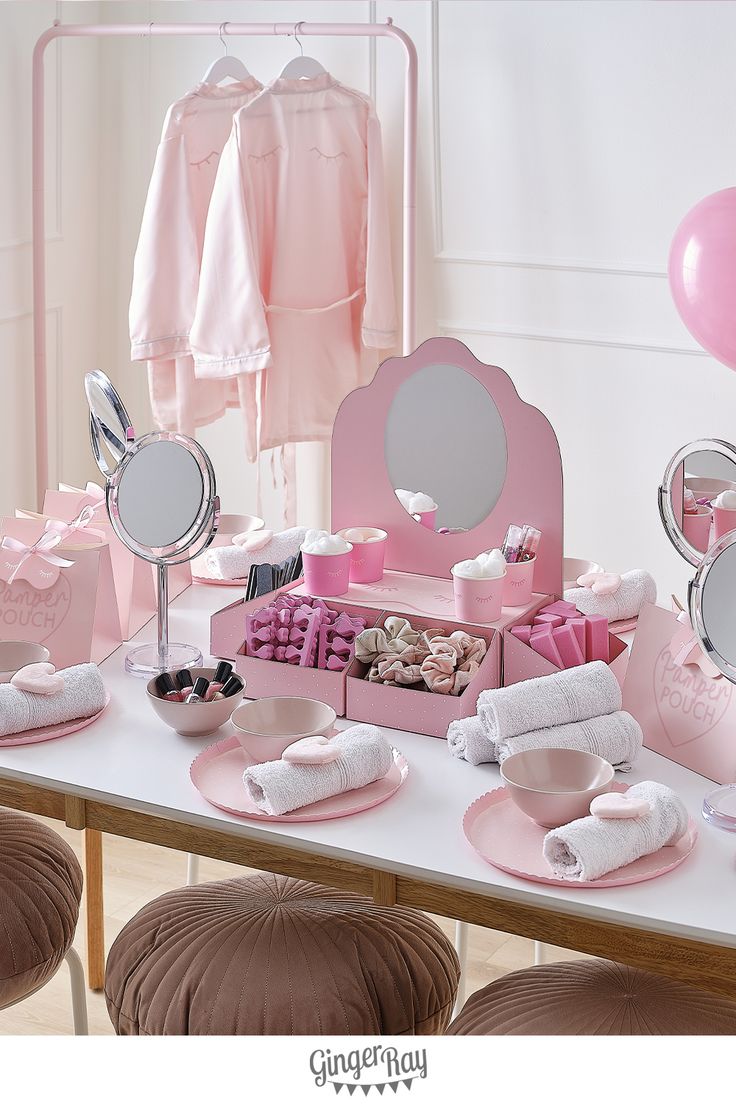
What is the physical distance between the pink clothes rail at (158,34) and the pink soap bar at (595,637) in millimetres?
1610

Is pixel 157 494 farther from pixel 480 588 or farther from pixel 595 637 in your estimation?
pixel 595 637

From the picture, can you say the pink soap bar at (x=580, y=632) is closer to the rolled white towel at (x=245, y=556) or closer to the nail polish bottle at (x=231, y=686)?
the nail polish bottle at (x=231, y=686)

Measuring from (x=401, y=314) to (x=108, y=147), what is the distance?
3.56 feet

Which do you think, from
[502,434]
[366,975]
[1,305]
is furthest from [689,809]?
[1,305]

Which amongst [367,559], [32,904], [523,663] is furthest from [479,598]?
[32,904]

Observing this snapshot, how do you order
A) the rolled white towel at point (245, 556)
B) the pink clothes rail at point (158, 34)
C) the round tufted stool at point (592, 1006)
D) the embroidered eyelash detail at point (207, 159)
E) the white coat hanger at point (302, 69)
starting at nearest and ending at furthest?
the round tufted stool at point (592, 1006), the rolled white towel at point (245, 556), the pink clothes rail at point (158, 34), the white coat hanger at point (302, 69), the embroidered eyelash detail at point (207, 159)

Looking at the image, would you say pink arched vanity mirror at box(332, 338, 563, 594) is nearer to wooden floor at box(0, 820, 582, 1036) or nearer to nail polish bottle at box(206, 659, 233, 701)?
nail polish bottle at box(206, 659, 233, 701)

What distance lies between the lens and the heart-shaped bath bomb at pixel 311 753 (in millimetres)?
1379

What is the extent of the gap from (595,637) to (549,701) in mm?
210

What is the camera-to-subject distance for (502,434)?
6.03 feet

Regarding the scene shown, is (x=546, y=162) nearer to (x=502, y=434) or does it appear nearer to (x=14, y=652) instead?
(x=502, y=434)

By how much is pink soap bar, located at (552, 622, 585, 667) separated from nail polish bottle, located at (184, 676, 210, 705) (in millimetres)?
478
